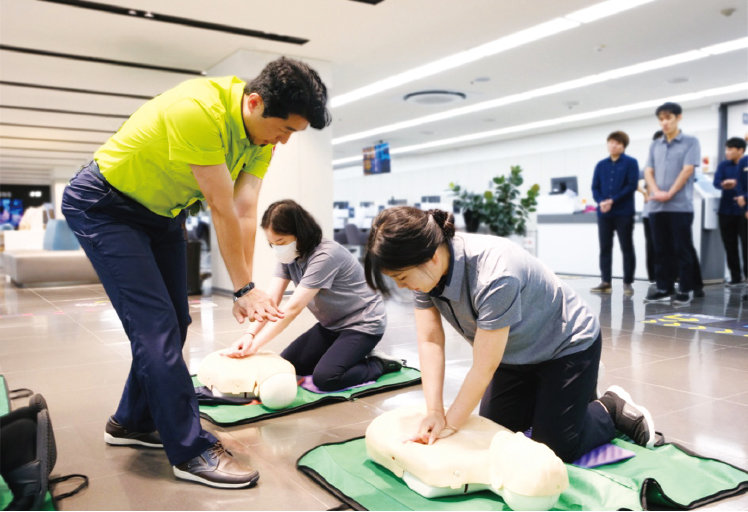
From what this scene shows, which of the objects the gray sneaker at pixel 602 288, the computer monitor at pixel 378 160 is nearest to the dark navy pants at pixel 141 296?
the gray sneaker at pixel 602 288

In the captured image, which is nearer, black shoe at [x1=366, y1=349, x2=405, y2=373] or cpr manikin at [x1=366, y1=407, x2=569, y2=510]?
cpr manikin at [x1=366, y1=407, x2=569, y2=510]

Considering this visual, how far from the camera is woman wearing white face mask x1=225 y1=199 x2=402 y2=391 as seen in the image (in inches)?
96.8

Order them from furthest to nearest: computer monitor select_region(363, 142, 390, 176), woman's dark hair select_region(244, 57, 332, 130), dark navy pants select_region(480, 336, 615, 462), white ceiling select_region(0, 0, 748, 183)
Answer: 1. computer monitor select_region(363, 142, 390, 176)
2. white ceiling select_region(0, 0, 748, 183)
3. dark navy pants select_region(480, 336, 615, 462)
4. woman's dark hair select_region(244, 57, 332, 130)

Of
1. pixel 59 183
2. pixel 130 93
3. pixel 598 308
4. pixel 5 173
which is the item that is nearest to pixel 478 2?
pixel 598 308

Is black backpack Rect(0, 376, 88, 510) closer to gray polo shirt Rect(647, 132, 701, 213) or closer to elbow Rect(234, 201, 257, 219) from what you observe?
elbow Rect(234, 201, 257, 219)

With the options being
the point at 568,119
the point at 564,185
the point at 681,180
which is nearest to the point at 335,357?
the point at 681,180

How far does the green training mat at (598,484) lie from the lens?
1.48 m

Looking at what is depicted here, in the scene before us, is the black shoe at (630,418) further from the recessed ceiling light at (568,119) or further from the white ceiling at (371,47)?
the recessed ceiling light at (568,119)

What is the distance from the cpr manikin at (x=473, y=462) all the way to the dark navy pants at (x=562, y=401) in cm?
18

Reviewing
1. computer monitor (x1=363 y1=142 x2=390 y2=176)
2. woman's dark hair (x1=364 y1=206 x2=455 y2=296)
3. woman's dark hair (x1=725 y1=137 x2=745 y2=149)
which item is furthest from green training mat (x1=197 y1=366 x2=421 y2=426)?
computer monitor (x1=363 y1=142 x2=390 y2=176)

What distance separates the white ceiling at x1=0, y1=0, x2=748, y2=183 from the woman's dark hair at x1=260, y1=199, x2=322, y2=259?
311 cm

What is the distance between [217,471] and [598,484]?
1042 mm

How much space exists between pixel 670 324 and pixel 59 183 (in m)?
18.1

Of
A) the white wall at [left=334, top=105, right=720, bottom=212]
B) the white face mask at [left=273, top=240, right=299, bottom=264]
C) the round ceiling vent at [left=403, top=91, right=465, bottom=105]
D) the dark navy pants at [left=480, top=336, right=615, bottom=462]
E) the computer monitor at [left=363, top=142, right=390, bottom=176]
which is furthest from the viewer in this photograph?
the computer monitor at [left=363, top=142, right=390, bottom=176]
